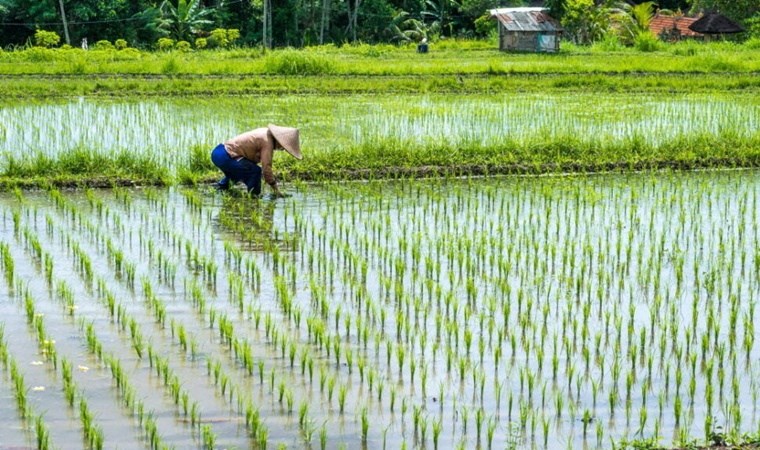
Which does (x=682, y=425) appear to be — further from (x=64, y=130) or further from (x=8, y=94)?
→ (x=8, y=94)

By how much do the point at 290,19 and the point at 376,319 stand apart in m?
25.3

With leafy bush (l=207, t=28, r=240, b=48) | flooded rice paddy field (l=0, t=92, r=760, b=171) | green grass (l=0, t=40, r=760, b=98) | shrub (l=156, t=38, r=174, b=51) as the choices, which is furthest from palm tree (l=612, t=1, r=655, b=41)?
flooded rice paddy field (l=0, t=92, r=760, b=171)

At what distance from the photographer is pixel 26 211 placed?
7.83 m

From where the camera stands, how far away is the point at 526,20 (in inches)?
1070

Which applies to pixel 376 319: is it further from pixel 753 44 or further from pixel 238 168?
pixel 753 44

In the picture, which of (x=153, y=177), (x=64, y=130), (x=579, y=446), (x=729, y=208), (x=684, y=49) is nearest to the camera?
(x=579, y=446)

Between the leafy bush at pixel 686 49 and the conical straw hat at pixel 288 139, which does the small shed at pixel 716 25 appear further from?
the conical straw hat at pixel 288 139

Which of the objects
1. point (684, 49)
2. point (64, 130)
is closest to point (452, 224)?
point (64, 130)

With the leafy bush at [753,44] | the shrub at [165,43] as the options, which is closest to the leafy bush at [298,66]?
the shrub at [165,43]

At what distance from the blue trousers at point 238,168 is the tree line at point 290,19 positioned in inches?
691

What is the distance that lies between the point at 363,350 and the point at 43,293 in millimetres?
1824

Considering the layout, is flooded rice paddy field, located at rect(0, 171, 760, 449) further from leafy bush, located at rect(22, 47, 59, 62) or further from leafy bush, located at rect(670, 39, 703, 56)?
leafy bush, located at rect(670, 39, 703, 56)

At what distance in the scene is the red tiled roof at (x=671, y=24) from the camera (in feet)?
100

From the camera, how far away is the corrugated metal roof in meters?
26.9
